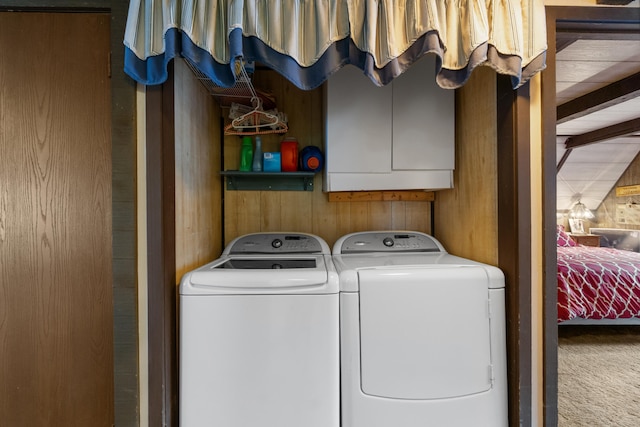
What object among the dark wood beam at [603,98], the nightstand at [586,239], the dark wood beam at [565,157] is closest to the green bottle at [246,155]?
the dark wood beam at [603,98]

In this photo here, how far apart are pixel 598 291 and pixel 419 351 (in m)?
2.65

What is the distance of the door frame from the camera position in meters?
1.31

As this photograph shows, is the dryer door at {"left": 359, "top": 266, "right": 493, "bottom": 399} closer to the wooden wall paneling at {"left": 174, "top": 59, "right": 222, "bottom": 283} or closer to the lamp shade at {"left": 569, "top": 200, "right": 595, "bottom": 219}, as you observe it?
the wooden wall paneling at {"left": 174, "top": 59, "right": 222, "bottom": 283}

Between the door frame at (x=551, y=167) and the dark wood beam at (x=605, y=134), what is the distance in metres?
3.59

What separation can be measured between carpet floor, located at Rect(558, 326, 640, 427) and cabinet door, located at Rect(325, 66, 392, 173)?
6.48 ft

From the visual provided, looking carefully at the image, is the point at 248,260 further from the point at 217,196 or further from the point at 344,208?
the point at 344,208

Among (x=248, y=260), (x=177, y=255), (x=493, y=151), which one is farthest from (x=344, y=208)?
(x=177, y=255)

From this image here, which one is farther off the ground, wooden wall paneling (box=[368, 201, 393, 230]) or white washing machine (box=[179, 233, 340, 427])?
wooden wall paneling (box=[368, 201, 393, 230])

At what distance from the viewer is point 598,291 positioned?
2.85 meters

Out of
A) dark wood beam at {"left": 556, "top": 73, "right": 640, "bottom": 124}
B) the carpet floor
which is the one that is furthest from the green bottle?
dark wood beam at {"left": 556, "top": 73, "right": 640, "bottom": 124}

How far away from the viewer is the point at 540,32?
1226mm

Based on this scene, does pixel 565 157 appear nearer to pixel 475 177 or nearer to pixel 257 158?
pixel 475 177

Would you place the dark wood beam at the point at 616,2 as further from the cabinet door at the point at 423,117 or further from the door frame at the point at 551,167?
the cabinet door at the point at 423,117

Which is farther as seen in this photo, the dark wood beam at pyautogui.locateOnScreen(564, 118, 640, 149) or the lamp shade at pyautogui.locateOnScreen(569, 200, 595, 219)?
the lamp shade at pyautogui.locateOnScreen(569, 200, 595, 219)
